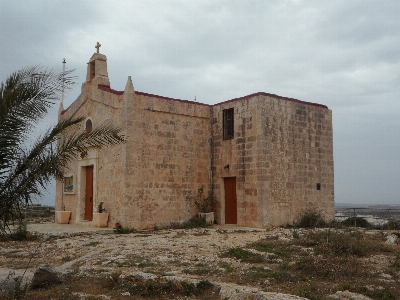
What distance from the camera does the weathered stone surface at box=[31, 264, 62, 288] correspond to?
7215 millimetres

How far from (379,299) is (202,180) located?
11401 millimetres

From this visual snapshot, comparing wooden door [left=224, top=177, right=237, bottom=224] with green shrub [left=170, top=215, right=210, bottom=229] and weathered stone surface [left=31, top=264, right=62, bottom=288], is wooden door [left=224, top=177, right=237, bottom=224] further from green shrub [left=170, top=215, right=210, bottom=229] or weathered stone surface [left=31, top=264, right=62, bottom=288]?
weathered stone surface [left=31, top=264, right=62, bottom=288]

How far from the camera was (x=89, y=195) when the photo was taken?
17.7 m

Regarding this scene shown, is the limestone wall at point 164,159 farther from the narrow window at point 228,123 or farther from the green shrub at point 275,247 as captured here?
the green shrub at point 275,247

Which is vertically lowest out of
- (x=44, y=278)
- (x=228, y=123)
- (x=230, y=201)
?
(x=44, y=278)

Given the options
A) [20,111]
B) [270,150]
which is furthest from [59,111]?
[20,111]

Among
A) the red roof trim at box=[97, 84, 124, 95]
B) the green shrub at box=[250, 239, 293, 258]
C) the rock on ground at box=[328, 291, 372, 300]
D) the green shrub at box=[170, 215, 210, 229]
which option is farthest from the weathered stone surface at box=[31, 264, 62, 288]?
the red roof trim at box=[97, 84, 124, 95]

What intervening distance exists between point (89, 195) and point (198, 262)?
9.88 metres

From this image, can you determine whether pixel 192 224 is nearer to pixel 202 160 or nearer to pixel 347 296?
pixel 202 160

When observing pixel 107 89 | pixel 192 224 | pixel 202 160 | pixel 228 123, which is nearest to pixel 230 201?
pixel 192 224

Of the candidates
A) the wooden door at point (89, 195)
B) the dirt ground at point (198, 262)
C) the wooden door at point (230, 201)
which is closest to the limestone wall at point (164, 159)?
the wooden door at point (230, 201)

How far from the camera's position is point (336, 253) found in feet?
31.3

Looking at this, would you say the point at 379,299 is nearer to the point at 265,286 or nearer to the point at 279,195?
the point at 265,286

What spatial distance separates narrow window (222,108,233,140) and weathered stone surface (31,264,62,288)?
10.8 m
